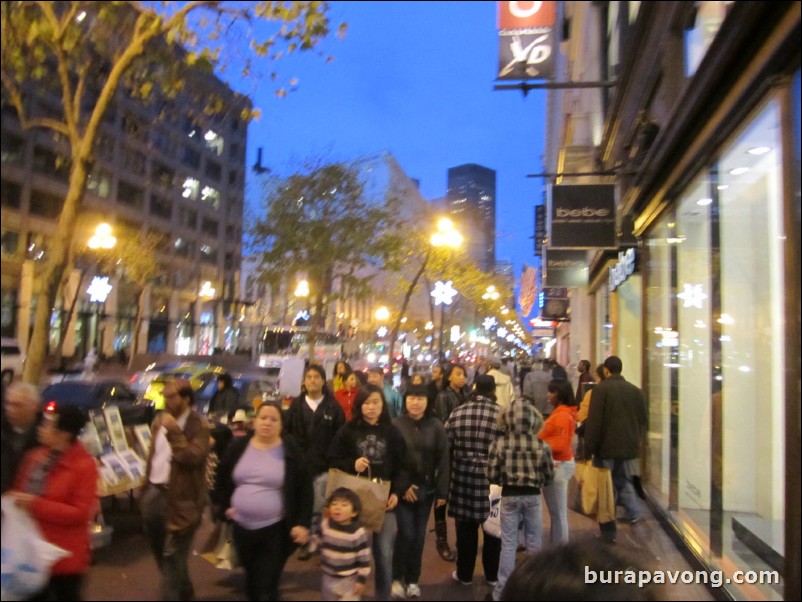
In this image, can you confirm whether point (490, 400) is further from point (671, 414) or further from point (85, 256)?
point (85, 256)

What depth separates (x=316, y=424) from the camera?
7.27 meters

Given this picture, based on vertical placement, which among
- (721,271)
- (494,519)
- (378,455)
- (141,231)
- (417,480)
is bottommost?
(494,519)

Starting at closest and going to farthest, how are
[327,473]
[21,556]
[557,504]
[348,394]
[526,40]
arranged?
[21,556] → [327,473] → [557,504] → [348,394] → [526,40]

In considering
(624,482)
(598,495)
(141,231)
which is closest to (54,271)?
(598,495)

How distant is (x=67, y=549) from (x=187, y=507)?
1.26 meters

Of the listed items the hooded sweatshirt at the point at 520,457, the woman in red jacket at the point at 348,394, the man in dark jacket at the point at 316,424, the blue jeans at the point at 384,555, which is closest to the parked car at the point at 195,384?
the woman in red jacket at the point at 348,394

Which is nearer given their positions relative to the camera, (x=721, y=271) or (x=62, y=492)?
(x=62, y=492)

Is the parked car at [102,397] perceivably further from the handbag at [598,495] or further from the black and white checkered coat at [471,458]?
the handbag at [598,495]

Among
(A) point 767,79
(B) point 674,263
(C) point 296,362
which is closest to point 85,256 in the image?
(C) point 296,362

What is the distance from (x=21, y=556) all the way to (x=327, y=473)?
2.87m

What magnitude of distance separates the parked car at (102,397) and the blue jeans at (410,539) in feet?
27.8

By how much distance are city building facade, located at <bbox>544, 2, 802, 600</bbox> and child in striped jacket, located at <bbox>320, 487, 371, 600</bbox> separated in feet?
9.45

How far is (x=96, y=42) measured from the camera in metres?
10.3

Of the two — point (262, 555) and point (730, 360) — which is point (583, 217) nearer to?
point (730, 360)
